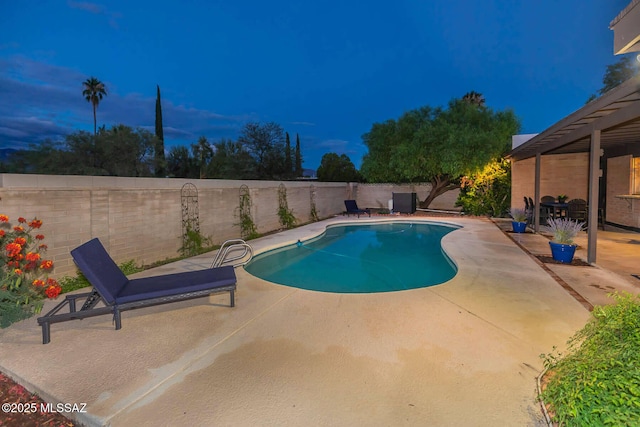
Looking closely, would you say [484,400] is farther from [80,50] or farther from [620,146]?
[80,50]

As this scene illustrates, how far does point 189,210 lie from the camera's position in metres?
7.49

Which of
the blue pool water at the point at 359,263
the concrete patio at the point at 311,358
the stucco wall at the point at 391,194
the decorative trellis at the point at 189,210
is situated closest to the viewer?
the concrete patio at the point at 311,358

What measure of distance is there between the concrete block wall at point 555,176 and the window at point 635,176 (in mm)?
2898

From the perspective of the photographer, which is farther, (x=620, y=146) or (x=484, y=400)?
(x=620, y=146)

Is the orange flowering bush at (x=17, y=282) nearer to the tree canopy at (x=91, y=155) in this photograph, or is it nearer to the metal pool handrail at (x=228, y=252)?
the metal pool handrail at (x=228, y=252)

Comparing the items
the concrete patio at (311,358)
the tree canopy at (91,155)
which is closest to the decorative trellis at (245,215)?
the concrete patio at (311,358)

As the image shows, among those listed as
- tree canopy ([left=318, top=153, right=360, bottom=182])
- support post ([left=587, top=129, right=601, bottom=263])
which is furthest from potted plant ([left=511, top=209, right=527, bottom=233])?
tree canopy ([left=318, top=153, right=360, bottom=182])

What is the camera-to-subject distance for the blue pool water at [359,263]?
594 cm

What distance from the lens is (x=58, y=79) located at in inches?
1407

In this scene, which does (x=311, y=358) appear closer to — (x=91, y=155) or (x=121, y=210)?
(x=121, y=210)

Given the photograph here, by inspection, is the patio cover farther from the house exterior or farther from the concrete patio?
the concrete patio

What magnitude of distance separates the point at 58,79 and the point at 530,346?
4828 centimetres

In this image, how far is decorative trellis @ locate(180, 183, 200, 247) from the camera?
732cm

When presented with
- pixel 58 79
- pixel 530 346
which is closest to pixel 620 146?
pixel 530 346
